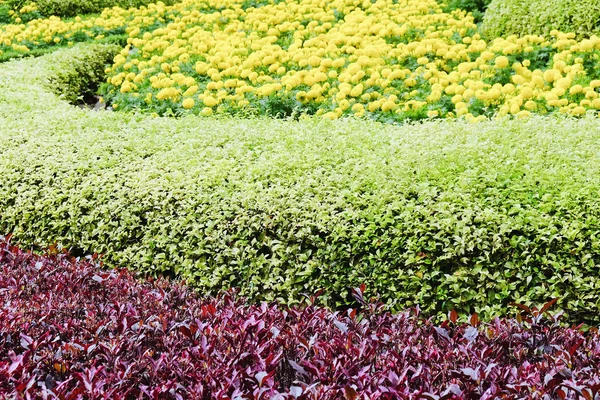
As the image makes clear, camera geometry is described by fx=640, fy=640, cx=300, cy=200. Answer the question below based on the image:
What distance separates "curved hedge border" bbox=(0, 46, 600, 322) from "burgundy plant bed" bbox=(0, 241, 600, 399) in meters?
0.54

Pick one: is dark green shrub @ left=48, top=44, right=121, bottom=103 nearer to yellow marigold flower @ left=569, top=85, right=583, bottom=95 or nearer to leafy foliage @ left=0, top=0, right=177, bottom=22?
leafy foliage @ left=0, top=0, right=177, bottom=22

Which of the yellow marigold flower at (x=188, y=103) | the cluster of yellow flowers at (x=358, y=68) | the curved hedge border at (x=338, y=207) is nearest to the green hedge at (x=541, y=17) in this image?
the cluster of yellow flowers at (x=358, y=68)

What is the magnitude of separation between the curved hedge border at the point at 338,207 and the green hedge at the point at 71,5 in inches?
389

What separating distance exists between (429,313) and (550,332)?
0.82m

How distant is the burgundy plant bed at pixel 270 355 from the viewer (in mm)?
1866

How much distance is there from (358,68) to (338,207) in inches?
140

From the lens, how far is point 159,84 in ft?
23.5

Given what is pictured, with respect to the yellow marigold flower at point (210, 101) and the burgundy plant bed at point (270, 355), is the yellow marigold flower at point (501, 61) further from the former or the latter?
the burgundy plant bed at point (270, 355)

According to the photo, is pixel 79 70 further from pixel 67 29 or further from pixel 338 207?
pixel 338 207

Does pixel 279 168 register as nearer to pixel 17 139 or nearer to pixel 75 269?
pixel 75 269

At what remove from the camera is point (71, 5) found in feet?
44.5

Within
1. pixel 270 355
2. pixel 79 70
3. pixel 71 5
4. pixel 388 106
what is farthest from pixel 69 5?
pixel 270 355

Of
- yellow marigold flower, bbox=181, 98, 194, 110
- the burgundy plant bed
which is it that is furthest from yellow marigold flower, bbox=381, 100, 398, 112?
the burgundy plant bed

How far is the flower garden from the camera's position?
6.66 ft
